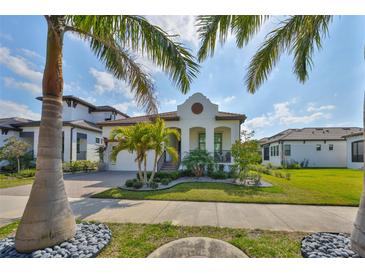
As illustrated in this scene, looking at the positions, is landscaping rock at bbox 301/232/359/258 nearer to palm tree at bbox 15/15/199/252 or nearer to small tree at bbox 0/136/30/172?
palm tree at bbox 15/15/199/252

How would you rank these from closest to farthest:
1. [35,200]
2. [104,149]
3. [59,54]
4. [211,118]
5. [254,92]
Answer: [35,200] < [59,54] < [254,92] < [211,118] < [104,149]

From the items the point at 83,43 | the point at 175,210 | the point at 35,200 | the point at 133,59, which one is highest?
the point at 83,43

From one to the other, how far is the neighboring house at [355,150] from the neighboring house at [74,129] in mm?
30276

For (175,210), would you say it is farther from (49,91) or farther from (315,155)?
(315,155)

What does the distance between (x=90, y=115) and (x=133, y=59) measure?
24398mm

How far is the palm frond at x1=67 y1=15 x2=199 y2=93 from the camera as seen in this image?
3492 millimetres

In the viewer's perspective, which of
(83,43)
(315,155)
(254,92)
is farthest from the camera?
(315,155)

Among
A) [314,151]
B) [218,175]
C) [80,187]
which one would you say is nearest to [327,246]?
[218,175]

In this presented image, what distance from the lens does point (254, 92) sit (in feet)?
20.0

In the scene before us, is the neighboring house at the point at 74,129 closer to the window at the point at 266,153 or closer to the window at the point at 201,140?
the window at the point at 201,140

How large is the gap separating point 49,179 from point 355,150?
28.9 m

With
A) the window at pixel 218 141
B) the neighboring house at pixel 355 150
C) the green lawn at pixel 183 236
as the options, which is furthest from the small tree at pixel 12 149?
the neighboring house at pixel 355 150

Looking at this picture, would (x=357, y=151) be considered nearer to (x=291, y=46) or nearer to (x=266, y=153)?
(x=266, y=153)

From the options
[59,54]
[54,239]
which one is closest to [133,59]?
[59,54]
